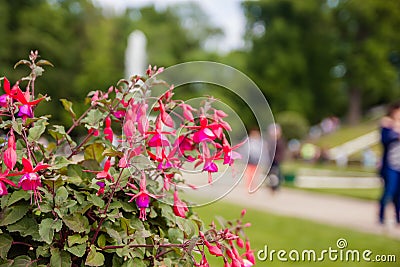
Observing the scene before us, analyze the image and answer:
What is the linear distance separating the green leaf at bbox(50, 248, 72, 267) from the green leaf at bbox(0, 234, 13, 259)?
13cm

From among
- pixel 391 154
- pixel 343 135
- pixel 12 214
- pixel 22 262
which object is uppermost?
pixel 343 135

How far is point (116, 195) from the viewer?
6.16 feet

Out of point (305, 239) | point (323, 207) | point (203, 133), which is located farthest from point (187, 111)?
point (323, 207)

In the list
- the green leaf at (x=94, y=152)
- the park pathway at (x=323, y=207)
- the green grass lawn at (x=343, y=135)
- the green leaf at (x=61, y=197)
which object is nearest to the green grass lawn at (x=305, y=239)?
the park pathway at (x=323, y=207)

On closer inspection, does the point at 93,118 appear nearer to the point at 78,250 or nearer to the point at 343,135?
the point at 78,250

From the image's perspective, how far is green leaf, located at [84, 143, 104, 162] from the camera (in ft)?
6.89

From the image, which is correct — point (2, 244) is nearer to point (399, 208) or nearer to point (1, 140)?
point (1, 140)

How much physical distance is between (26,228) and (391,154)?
5.76m

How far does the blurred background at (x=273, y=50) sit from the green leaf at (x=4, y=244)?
101 ft

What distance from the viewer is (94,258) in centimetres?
170

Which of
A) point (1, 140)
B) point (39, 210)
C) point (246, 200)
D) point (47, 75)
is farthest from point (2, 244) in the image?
point (47, 75)

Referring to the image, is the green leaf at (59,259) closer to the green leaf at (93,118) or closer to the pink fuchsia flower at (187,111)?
the green leaf at (93,118)

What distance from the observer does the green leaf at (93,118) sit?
1.97 m

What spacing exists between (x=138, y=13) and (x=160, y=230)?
164 feet
